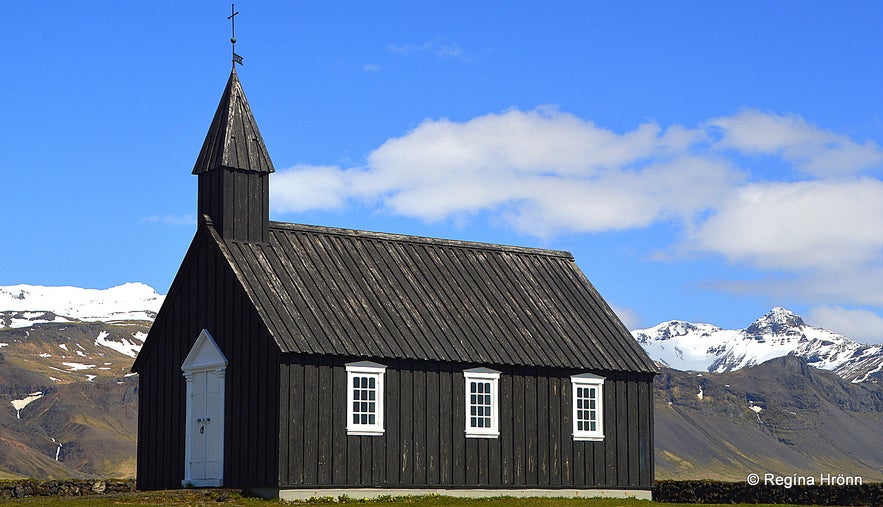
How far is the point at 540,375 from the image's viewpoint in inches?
1642

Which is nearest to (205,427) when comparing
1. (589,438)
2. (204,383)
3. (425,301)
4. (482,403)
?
(204,383)

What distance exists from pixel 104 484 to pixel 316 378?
7.32 m

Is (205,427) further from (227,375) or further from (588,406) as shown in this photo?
(588,406)

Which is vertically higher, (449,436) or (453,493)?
(449,436)

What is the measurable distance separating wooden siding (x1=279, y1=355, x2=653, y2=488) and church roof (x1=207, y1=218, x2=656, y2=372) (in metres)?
0.65

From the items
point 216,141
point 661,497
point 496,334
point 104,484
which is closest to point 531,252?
point 496,334

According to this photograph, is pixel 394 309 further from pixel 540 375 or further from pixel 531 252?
pixel 531 252

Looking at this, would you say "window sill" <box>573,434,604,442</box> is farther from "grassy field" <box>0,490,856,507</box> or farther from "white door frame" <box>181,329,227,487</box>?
"white door frame" <box>181,329,227,487</box>

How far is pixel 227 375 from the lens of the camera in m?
38.7

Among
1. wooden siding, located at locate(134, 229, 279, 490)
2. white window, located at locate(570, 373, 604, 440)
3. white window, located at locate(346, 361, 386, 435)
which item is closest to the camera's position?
wooden siding, located at locate(134, 229, 279, 490)

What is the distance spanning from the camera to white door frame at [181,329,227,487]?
3872cm

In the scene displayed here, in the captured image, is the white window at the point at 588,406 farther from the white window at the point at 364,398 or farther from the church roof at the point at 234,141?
the church roof at the point at 234,141

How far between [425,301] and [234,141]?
7465 mm

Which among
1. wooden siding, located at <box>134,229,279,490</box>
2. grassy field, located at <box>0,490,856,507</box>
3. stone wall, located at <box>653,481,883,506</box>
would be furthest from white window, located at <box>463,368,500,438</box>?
stone wall, located at <box>653,481,883,506</box>
